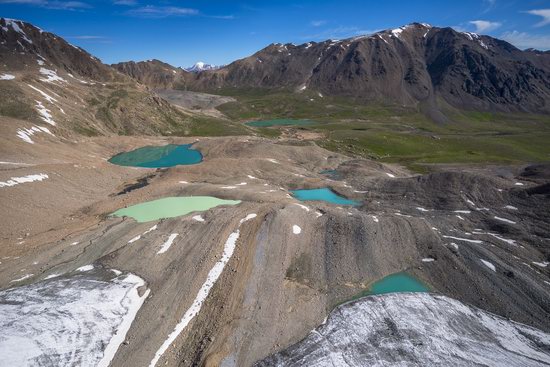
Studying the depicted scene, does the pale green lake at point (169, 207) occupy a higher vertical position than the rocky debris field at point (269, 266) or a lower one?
higher

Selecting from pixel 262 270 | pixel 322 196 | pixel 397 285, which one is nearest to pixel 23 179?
pixel 262 270

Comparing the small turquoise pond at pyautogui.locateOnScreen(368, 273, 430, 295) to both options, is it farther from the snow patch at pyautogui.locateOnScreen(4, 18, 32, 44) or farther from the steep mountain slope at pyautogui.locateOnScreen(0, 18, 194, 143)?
the snow patch at pyautogui.locateOnScreen(4, 18, 32, 44)

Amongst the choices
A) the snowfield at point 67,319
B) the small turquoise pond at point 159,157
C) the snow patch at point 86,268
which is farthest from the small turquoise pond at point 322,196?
the small turquoise pond at point 159,157

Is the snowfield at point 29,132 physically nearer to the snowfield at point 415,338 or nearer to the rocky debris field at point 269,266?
the rocky debris field at point 269,266

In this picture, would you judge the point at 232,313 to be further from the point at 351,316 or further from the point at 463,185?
the point at 463,185

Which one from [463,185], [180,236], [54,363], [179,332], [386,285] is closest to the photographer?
[54,363]

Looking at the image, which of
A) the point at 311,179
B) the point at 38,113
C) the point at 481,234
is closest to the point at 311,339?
the point at 481,234
